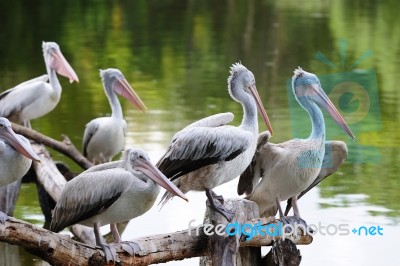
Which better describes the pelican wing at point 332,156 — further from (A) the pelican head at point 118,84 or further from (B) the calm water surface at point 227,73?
(A) the pelican head at point 118,84

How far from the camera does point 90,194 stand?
548 cm

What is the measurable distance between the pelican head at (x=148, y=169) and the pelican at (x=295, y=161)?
3.03 ft

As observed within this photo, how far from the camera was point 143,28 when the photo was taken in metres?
24.7

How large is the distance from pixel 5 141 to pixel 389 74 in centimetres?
1323

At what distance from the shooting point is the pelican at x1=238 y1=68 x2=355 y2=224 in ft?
20.3

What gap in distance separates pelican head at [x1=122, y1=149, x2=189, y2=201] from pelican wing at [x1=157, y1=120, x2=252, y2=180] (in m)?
0.50

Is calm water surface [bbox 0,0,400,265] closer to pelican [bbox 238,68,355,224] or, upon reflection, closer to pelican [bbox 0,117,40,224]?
pelican [bbox 238,68,355,224]

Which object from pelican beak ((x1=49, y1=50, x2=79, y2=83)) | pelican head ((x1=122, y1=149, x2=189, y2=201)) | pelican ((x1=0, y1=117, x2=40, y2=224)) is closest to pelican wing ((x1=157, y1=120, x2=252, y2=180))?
pelican head ((x1=122, y1=149, x2=189, y2=201))

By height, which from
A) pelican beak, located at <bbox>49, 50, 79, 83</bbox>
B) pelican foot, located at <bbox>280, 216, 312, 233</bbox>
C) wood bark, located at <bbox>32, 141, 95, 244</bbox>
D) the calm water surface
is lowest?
the calm water surface

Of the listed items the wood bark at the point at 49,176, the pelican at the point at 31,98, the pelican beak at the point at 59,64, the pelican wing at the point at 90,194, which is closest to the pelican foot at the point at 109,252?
the pelican wing at the point at 90,194

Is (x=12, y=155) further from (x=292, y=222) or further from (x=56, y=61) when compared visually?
(x=56, y=61)

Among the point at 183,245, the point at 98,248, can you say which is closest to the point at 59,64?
the point at 183,245

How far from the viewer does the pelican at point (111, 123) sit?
9.98 m

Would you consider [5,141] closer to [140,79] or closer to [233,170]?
[233,170]
